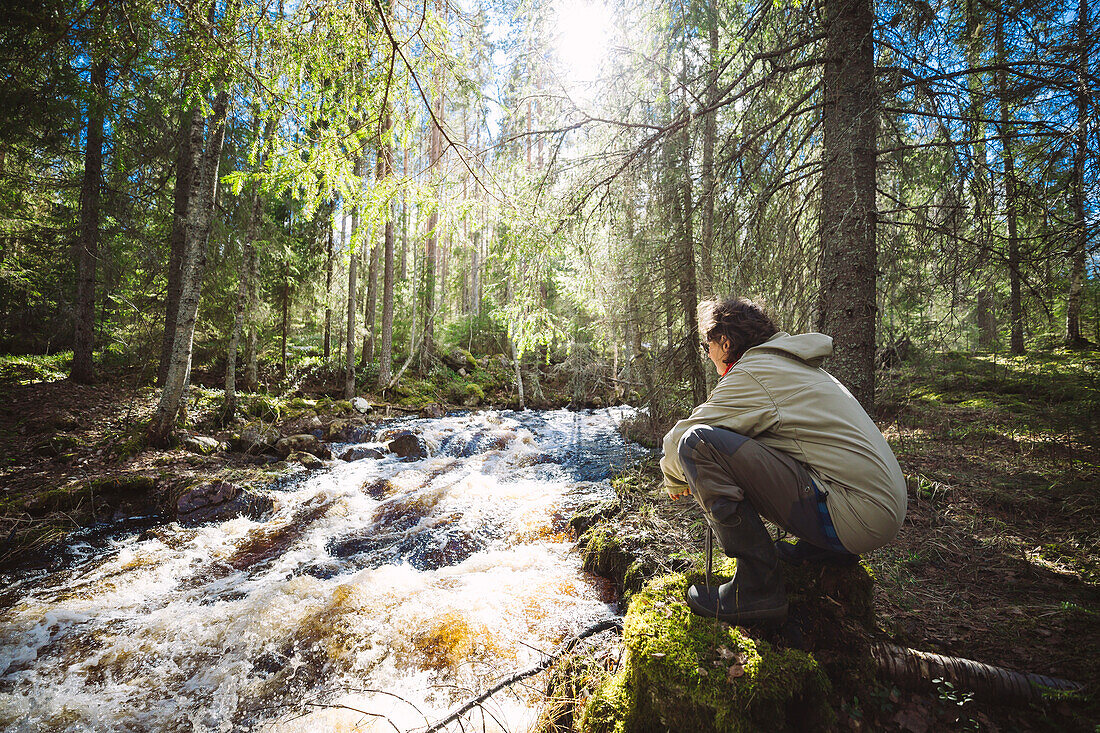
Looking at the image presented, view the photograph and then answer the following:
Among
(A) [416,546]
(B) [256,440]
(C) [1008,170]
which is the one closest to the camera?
(C) [1008,170]

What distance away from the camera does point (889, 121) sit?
3684 millimetres

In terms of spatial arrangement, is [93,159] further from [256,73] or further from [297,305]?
[256,73]

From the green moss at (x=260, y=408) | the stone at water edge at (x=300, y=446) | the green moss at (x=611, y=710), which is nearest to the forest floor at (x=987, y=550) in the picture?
the green moss at (x=611, y=710)

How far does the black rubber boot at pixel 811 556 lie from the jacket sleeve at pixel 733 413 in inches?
24.5

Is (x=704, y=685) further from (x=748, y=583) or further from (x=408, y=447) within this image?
(x=408, y=447)

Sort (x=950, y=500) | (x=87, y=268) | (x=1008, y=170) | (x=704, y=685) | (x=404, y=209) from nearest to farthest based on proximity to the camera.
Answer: (x=704, y=685) → (x=1008, y=170) → (x=950, y=500) → (x=404, y=209) → (x=87, y=268)

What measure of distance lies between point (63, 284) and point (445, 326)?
490 inches

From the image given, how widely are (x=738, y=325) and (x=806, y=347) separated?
40 centimetres

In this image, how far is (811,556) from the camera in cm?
214

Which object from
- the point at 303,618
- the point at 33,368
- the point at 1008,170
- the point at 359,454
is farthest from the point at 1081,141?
the point at 33,368

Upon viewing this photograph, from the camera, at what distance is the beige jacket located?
1.78 metres

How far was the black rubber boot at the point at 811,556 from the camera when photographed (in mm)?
2029

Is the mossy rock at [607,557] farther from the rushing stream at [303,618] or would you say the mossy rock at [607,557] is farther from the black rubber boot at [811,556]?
the black rubber boot at [811,556]

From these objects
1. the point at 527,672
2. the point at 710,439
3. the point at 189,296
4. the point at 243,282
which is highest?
the point at 243,282
